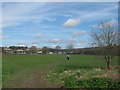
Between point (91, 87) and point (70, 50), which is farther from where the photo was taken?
point (70, 50)

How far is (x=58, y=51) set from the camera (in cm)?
13675

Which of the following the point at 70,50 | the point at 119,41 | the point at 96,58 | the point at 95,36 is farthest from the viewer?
the point at 70,50

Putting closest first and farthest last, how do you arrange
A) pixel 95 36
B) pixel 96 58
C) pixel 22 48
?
pixel 95 36 < pixel 96 58 < pixel 22 48

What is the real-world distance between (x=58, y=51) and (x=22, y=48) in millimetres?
24929

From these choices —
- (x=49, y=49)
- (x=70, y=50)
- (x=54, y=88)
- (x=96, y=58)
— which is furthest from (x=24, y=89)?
(x=49, y=49)

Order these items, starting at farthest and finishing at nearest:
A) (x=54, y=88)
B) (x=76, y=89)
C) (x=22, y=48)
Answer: (x=22, y=48), (x=54, y=88), (x=76, y=89)

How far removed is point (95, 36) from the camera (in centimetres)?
2464

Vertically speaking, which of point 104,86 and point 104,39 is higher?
point 104,39

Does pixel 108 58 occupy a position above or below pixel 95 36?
below

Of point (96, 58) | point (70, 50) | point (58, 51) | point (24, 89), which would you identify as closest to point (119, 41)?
point (96, 58)

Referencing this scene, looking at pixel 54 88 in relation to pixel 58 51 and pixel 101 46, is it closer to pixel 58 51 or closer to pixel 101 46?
pixel 101 46

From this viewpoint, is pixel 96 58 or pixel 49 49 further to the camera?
pixel 49 49

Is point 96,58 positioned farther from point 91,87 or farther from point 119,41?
point 91,87

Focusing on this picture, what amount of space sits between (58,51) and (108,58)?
11214 cm
